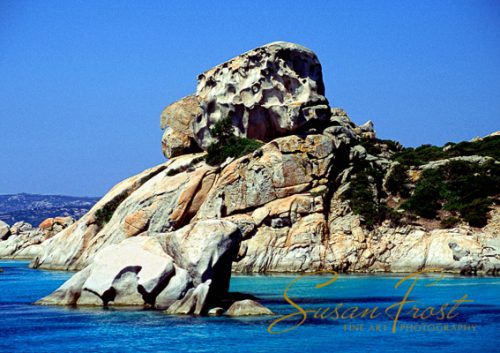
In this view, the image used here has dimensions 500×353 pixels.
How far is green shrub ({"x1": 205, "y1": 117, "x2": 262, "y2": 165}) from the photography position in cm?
6856

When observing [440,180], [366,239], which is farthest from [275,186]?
[440,180]

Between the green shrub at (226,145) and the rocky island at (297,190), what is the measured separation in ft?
0.37

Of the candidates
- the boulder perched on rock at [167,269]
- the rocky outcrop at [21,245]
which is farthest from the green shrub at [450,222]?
the rocky outcrop at [21,245]

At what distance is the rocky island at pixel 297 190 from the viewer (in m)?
60.0

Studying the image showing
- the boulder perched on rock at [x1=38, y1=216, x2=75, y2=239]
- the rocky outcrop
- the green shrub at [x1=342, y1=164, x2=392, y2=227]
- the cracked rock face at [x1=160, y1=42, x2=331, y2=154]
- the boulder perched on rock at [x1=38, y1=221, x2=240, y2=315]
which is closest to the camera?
the boulder perched on rock at [x1=38, y1=221, x2=240, y2=315]

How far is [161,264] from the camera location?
1438 inches

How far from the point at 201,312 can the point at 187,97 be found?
161 ft

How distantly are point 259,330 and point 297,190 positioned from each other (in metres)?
34.5

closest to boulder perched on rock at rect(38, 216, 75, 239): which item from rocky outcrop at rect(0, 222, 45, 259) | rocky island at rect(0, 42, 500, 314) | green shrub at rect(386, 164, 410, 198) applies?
rocky outcrop at rect(0, 222, 45, 259)

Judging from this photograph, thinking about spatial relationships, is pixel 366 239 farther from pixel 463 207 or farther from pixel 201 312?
pixel 201 312

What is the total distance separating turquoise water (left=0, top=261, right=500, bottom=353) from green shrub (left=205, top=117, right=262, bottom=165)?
26825 mm

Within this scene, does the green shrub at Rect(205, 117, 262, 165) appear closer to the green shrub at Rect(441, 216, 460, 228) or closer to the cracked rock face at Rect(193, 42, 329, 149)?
the cracked rock face at Rect(193, 42, 329, 149)

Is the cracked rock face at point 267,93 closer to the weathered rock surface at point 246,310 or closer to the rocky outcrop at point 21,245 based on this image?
the weathered rock surface at point 246,310

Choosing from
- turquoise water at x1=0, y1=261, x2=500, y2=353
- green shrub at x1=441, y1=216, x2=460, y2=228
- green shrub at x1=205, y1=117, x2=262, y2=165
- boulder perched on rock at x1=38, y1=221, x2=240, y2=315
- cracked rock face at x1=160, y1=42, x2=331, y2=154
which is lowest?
turquoise water at x1=0, y1=261, x2=500, y2=353
